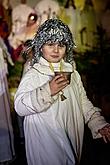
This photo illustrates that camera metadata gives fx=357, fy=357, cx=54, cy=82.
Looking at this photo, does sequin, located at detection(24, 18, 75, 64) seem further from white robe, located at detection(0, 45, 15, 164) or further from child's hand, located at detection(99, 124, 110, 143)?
white robe, located at detection(0, 45, 15, 164)

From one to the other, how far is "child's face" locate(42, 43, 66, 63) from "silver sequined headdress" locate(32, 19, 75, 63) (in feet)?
0.05

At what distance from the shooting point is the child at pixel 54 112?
1.47 metres

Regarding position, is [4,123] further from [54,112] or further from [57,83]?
[57,83]

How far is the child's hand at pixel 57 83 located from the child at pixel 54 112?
0.16 ft

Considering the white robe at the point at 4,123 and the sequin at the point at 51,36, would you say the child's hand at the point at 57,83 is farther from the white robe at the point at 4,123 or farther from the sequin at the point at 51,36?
the white robe at the point at 4,123

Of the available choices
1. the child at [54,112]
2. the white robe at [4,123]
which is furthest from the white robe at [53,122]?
the white robe at [4,123]

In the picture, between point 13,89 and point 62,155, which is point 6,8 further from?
point 62,155

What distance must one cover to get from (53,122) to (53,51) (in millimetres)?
292

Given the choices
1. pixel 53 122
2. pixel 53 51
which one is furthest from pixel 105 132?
pixel 53 51

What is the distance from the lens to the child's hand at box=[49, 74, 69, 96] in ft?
4.50

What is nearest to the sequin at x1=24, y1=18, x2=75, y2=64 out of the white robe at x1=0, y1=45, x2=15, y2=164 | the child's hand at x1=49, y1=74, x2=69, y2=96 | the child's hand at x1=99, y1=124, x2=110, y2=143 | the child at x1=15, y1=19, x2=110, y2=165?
the child at x1=15, y1=19, x2=110, y2=165

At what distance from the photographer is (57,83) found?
137 centimetres

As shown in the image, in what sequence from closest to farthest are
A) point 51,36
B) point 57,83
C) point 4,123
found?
point 57,83, point 51,36, point 4,123

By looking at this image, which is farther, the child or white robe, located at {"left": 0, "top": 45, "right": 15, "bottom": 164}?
white robe, located at {"left": 0, "top": 45, "right": 15, "bottom": 164}
